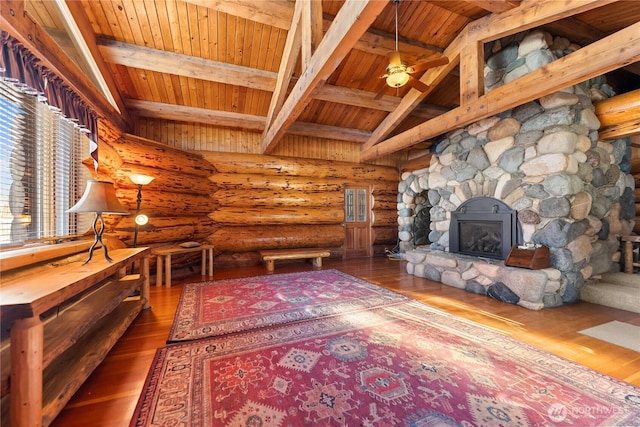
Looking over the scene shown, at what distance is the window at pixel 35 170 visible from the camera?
2.19 metres

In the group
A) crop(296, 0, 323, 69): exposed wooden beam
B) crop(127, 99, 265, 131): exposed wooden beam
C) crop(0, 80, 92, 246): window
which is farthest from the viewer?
crop(127, 99, 265, 131): exposed wooden beam

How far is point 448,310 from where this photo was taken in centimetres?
315

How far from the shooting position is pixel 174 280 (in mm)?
4711

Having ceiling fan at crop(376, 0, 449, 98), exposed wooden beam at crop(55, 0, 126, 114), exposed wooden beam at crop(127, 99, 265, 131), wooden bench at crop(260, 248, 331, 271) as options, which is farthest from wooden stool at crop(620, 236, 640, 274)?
exposed wooden beam at crop(55, 0, 126, 114)

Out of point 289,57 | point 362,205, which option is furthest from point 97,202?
point 362,205

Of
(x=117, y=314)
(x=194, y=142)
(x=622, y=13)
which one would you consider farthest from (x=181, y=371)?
(x=622, y=13)

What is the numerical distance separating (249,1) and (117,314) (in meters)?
4.12

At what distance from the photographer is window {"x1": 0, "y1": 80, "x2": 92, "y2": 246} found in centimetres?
219

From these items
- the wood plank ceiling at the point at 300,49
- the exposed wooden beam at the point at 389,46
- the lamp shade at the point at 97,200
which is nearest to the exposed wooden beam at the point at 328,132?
the wood plank ceiling at the point at 300,49

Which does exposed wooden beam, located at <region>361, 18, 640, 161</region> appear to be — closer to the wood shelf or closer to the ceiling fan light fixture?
the ceiling fan light fixture

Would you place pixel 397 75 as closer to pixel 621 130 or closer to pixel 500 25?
pixel 500 25

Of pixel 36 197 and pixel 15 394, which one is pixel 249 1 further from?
pixel 15 394

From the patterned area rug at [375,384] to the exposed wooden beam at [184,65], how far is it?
4.07 metres

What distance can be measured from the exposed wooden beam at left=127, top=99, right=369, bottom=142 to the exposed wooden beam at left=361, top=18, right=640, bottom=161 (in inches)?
108
